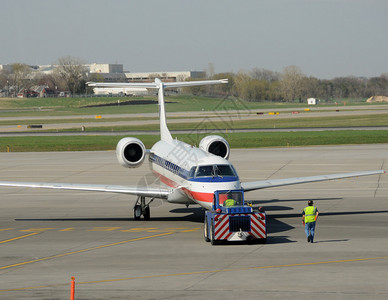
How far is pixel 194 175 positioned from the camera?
89.2 feet

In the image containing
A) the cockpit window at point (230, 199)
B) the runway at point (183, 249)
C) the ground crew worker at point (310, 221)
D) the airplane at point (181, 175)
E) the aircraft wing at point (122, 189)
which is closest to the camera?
the runway at point (183, 249)

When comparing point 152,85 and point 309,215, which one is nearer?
point 309,215

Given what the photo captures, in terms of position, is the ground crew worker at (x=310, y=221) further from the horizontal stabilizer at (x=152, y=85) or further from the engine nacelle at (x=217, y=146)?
the horizontal stabilizer at (x=152, y=85)

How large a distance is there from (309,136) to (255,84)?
284 ft

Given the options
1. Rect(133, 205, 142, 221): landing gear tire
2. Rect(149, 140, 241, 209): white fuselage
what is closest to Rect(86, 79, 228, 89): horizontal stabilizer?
Rect(149, 140, 241, 209): white fuselage

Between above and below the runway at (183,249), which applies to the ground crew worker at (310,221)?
above

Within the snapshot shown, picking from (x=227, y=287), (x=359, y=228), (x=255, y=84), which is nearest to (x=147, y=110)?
(x=255, y=84)

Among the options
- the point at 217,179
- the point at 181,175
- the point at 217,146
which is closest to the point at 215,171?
the point at 217,179

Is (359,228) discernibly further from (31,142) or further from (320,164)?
(31,142)

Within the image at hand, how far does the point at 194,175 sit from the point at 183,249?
434 cm

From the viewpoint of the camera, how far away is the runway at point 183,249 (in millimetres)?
17844

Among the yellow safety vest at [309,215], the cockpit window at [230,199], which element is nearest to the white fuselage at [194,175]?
the cockpit window at [230,199]

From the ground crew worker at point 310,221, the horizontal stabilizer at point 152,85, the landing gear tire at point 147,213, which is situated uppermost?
the horizontal stabilizer at point 152,85

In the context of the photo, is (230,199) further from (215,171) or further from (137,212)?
(137,212)
